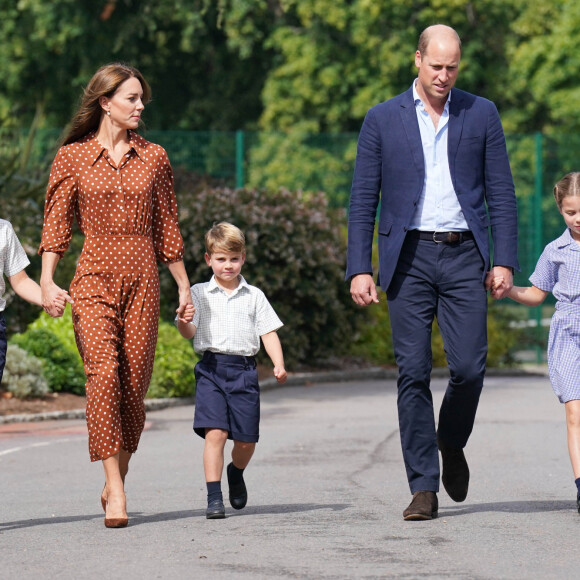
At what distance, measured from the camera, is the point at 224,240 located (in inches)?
275

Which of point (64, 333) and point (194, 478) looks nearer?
point (194, 478)

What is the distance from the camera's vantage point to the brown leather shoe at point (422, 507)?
6.56 meters

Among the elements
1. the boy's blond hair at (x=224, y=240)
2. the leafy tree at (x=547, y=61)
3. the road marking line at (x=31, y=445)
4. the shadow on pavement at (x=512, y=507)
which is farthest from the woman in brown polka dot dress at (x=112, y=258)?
the leafy tree at (x=547, y=61)

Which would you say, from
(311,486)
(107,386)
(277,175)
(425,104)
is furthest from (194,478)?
(277,175)

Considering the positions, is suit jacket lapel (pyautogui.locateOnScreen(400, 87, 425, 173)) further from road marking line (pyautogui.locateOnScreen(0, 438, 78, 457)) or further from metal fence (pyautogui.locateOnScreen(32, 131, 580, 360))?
metal fence (pyautogui.locateOnScreen(32, 131, 580, 360))

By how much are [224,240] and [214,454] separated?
994mm

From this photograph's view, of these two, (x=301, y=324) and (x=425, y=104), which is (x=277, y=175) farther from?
(x=425, y=104)

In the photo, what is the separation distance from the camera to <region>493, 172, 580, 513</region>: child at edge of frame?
6.95m

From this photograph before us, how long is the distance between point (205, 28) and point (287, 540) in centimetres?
2669

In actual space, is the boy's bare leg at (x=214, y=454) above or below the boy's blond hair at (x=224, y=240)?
below

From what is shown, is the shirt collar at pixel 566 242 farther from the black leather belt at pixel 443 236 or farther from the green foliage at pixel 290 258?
the green foliage at pixel 290 258

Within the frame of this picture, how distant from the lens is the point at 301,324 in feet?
56.7

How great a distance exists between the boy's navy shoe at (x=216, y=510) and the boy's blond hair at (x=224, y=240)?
1170 mm

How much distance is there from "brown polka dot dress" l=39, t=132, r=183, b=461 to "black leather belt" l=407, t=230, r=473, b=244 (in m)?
1.20
